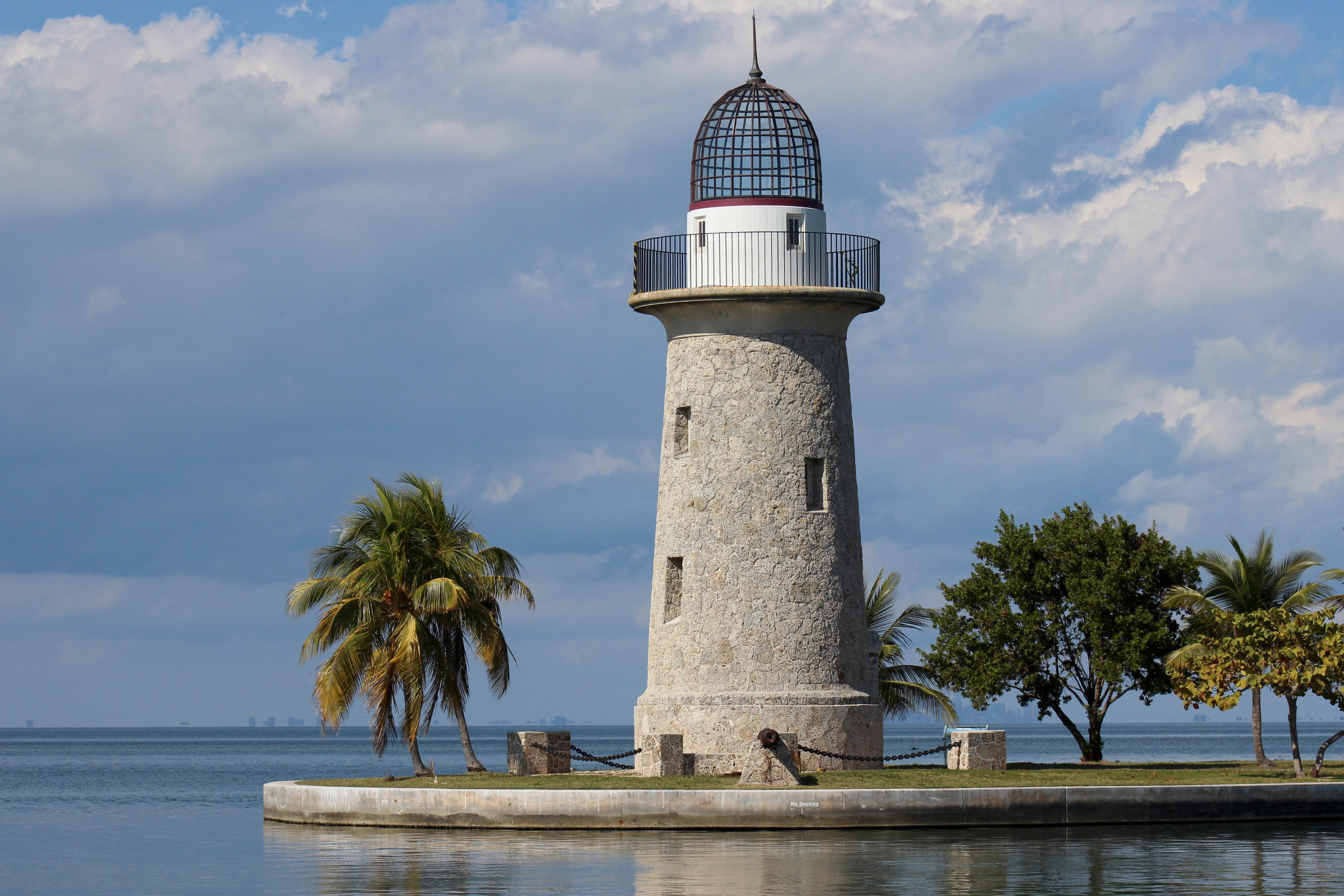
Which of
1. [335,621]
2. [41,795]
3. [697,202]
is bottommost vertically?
[41,795]

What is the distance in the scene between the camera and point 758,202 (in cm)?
3394

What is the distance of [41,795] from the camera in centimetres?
6266

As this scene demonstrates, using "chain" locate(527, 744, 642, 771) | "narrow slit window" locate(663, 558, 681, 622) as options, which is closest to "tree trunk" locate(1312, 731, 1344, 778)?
"narrow slit window" locate(663, 558, 681, 622)

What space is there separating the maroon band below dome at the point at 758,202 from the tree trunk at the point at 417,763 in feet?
35.4

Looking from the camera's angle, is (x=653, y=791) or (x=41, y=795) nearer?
(x=653, y=791)

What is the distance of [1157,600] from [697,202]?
12.4m

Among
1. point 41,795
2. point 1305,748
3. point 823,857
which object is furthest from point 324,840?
point 1305,748

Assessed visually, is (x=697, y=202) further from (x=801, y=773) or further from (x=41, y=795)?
(x=41, y=795)

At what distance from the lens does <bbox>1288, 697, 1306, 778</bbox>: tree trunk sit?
33219mm

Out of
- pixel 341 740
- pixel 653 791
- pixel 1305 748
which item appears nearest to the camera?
pixel 653 791

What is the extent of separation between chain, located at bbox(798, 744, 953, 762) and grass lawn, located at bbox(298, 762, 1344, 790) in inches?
9.5

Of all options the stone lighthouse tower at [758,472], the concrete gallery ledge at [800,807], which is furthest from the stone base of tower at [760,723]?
the concrete gallery ledge at [800,807]

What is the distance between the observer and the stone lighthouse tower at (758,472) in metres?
33.1

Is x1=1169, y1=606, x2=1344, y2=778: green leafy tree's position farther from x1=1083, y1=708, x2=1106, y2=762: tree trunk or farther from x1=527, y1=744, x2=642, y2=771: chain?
x1=527, y1=744, x2=642, y2=771: chain
